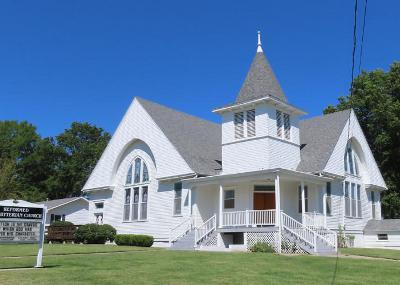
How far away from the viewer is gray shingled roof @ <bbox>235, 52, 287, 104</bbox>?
27438mm

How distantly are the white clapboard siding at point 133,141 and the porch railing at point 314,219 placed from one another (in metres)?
7.24

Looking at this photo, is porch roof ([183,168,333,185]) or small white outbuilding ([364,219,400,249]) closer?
porch roof ([183,168,333,185])

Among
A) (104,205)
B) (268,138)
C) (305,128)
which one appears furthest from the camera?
(104,205)

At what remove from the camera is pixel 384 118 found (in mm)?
41781

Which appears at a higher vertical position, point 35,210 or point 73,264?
point 35,210

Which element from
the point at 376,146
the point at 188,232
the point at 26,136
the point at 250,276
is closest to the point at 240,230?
the point at 188,232

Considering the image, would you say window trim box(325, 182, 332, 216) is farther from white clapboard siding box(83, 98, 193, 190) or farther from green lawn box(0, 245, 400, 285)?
green lawn box(0, 245, 400, 285)

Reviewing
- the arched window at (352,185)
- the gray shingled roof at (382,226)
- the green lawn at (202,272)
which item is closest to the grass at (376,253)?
the green lawn at (202,272)

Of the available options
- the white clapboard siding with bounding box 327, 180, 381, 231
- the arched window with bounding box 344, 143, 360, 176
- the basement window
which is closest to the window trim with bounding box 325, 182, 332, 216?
the white clapboard siding with bounding box 327, 180, 381, 231

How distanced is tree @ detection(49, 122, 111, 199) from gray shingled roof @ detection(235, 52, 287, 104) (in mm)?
45091

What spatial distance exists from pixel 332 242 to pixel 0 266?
51.0 ft

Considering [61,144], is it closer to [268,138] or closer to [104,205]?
[104,205]

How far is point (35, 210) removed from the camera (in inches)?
569

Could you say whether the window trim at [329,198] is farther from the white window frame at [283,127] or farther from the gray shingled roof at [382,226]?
the gray shingled roof at [382,226]
